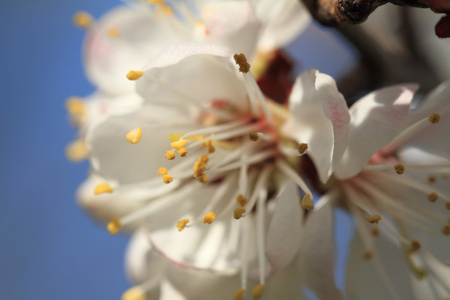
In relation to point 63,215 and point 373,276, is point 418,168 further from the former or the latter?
point 63,215

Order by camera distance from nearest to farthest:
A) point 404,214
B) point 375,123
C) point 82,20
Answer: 1. point 375,123
2. point 404,214
3. point 82,20

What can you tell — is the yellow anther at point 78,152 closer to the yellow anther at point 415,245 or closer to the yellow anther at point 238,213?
the yellow anther at point 238,213

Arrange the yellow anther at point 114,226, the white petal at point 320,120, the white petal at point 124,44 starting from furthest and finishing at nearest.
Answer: the white petal at point 124,44 < the yellow anther at point 114,226 < the white petal at point 320,120

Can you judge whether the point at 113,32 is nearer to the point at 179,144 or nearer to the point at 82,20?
the point at 82,20

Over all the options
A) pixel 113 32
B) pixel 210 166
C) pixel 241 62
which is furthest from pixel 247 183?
pixel 113 32

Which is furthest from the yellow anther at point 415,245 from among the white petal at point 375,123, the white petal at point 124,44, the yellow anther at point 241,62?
the white petal at point 124,44
